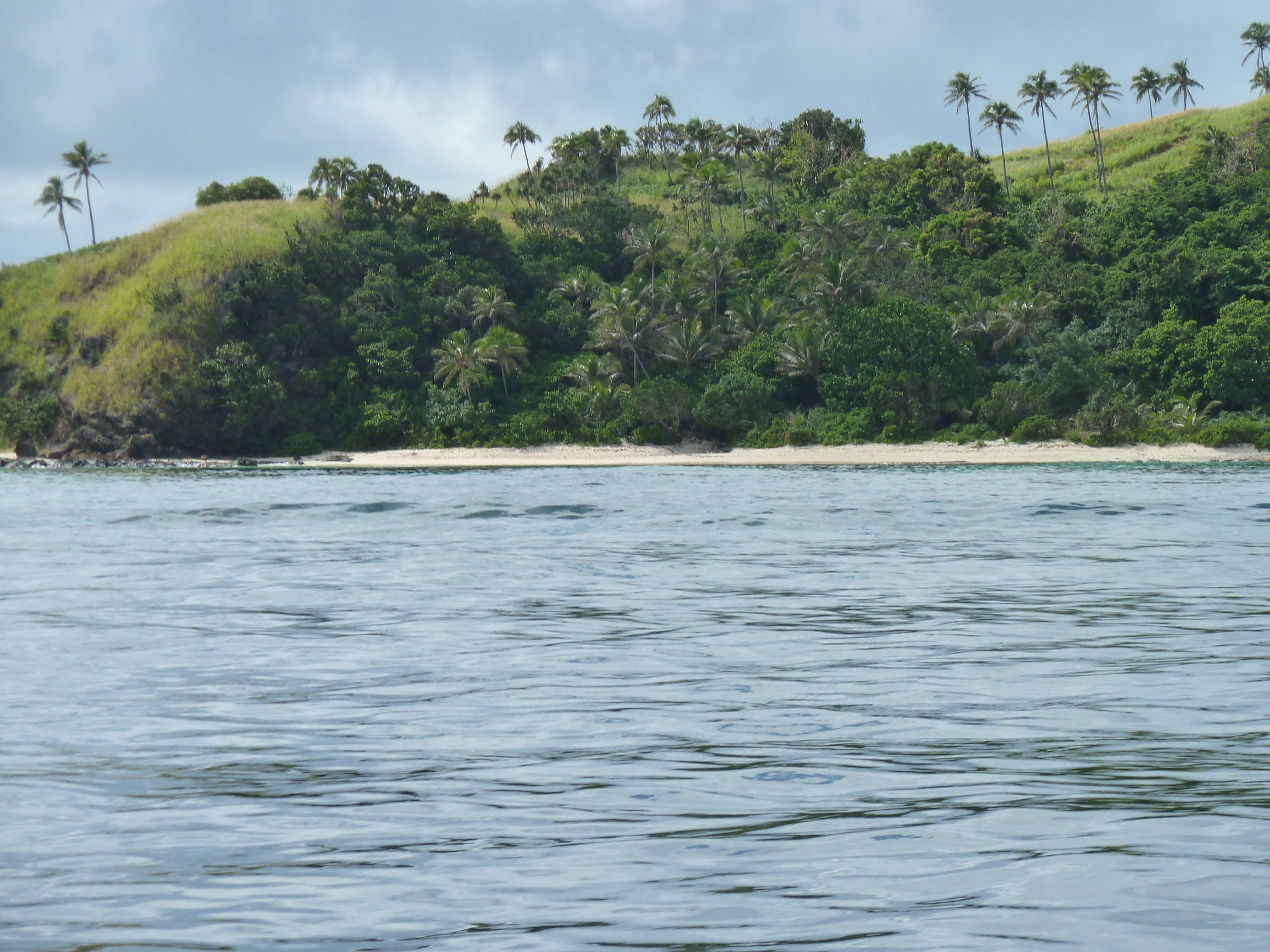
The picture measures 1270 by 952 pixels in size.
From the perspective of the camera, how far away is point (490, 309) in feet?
222

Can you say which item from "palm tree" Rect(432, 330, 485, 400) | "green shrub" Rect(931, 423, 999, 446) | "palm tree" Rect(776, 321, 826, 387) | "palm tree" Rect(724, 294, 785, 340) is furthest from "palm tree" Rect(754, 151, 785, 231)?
"green shrub" Rect(931, 423, 999, 446)

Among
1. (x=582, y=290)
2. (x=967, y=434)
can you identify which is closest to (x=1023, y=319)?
(x=967, y=434)

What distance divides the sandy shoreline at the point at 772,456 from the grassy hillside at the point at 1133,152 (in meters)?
41.5

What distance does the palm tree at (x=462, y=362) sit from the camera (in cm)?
6253

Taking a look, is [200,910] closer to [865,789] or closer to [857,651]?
[865,789]

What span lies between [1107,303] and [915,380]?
15756mm

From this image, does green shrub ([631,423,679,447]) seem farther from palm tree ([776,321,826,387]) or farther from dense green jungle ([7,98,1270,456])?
palm tree ([776,321,826,387])

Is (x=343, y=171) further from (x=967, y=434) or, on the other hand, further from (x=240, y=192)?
(x=967, y=434)

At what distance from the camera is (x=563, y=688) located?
253 inches

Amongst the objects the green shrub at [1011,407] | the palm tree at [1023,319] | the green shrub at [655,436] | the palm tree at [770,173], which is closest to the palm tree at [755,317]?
the green shrub at [655,436]

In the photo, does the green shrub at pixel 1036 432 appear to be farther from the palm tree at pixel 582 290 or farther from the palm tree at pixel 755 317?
the palm tree at pixel 582 290

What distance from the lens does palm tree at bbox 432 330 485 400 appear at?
62531mm

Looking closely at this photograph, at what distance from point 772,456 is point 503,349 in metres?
20.2

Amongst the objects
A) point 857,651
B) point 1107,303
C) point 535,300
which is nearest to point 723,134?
point 535,300
